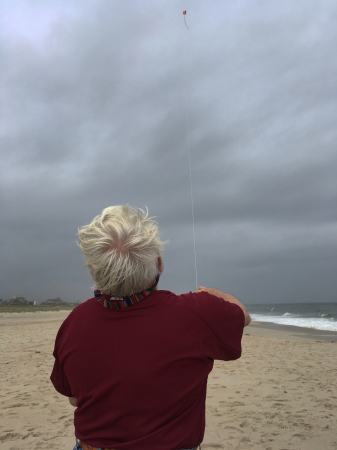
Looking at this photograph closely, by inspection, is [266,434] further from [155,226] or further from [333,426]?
[155,226]

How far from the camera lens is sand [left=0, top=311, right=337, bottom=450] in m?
3.67

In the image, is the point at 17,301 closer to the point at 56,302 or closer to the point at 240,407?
the point at 56,302

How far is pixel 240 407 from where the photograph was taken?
475 centimetres

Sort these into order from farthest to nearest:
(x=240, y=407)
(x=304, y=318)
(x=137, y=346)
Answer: (x=304, y=318)
(x=240, y=407)
(x=137, y=346)

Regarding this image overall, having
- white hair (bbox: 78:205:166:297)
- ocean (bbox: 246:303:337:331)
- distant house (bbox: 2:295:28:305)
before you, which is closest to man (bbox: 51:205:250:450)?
white hair (bbox: 78:205:166:297)

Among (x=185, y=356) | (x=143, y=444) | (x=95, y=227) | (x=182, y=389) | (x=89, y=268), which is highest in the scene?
(x=95, y=227)

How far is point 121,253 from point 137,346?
0.33 m

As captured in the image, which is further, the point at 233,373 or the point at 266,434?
the point at 233,373

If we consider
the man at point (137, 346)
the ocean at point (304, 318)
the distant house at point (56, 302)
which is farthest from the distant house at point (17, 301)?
the man at point (137, 346)

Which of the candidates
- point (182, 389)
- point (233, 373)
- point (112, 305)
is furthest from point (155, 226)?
point (233, 373)

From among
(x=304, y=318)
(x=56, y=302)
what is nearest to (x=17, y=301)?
(x=56, y=302)

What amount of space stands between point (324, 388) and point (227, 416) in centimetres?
238

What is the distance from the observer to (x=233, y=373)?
22.3ft

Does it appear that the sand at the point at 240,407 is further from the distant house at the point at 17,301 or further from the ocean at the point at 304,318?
the distant house at the point at 17,301
